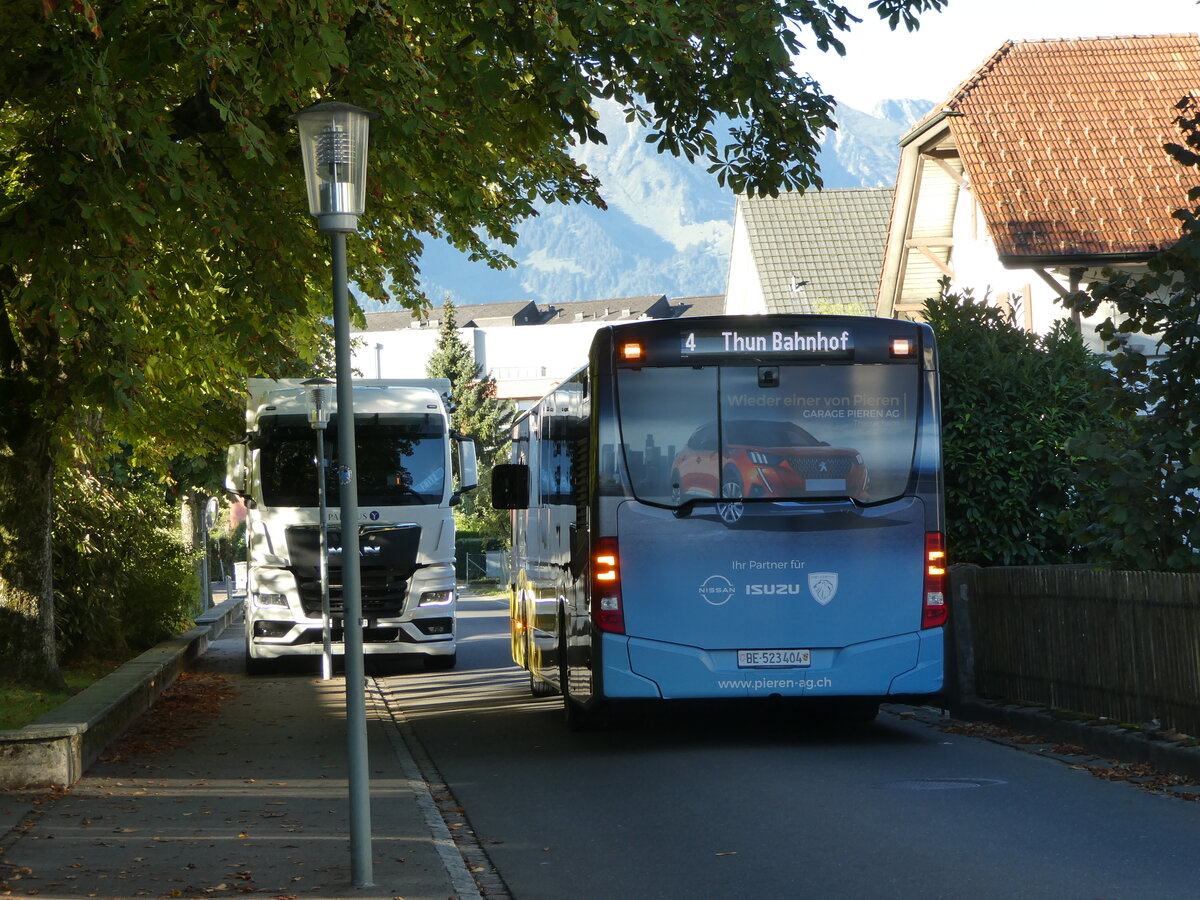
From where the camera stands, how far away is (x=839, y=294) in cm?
5291

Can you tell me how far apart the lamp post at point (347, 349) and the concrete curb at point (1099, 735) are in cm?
530

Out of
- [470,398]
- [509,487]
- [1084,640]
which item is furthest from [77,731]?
[470,398]

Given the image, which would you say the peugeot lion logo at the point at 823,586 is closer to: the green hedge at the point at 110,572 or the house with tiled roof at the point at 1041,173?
the green hedge at the point at 110,572

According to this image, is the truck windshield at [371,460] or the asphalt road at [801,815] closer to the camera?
the asphalt road at [801,815]

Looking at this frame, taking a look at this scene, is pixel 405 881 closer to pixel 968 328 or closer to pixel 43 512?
pixel 43 512

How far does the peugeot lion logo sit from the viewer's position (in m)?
12.0

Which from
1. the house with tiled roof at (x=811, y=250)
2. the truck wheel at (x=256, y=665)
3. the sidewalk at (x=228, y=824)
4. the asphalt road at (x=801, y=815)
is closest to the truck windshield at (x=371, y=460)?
the truck wheel at (x=256, y=665)

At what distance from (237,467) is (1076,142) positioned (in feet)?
56.5

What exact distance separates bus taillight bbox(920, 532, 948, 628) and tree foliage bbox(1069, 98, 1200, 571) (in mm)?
1328

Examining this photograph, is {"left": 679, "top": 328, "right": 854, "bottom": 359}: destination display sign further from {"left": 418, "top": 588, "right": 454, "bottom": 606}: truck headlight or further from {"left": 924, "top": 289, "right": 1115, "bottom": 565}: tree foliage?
{"left": 418, "top": 588, "right": 454, "bottom": 606}: truck headlight

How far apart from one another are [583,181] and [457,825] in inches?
377

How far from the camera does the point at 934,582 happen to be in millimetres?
12148

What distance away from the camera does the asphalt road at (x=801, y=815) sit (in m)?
7.40

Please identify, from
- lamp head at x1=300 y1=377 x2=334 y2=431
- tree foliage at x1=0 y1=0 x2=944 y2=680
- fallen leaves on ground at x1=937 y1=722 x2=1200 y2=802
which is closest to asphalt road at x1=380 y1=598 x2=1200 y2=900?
fallen leaves on ground at x1=937 y1=722 x2=1200 y2=802
